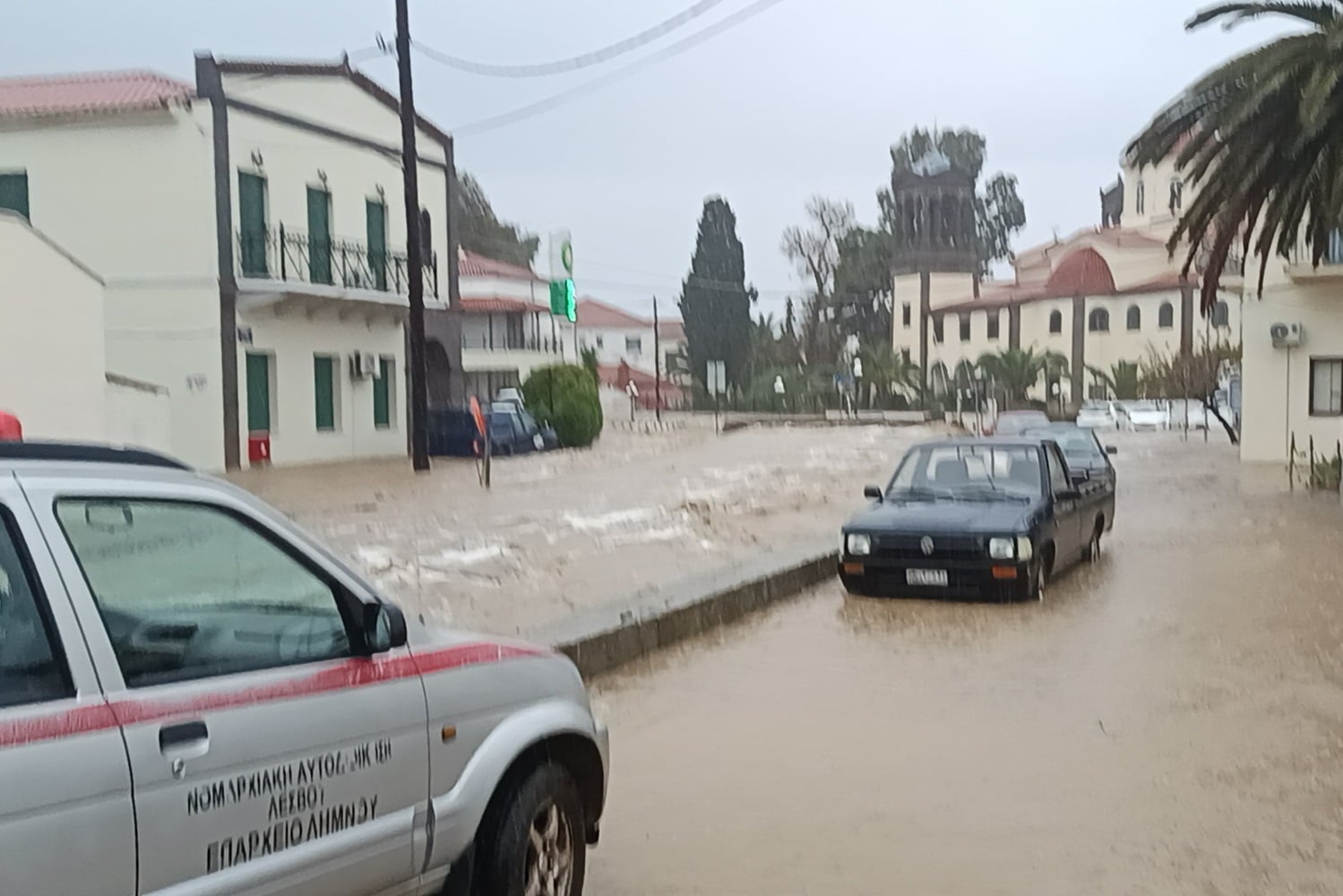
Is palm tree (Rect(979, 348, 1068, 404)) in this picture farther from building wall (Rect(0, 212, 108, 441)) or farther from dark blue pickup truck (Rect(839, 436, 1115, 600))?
dark blue pickup truck (Rect(839, 436, 1115, 600))

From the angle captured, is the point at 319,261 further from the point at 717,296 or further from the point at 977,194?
the point at 977,194

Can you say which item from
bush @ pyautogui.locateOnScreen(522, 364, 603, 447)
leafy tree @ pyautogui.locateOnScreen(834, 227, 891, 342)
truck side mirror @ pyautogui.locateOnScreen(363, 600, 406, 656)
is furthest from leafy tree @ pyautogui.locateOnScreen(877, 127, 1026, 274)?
truck side mirror @ pyautogui.locateOnScreen(363, 600, 406, 656)

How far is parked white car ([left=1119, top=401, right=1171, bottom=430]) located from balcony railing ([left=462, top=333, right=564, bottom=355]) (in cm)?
2384

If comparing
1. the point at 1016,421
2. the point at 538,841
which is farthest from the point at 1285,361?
the point at 538,841

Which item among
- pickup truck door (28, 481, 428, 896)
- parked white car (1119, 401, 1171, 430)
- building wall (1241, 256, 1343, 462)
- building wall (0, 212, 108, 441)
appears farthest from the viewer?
parked white car (1119, 401, 1171, 430)

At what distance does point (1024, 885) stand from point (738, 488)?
2216cm

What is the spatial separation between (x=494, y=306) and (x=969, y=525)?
5012 cm

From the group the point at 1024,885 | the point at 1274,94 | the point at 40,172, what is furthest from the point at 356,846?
the point at 40,172

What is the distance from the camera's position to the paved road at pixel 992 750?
223 inches

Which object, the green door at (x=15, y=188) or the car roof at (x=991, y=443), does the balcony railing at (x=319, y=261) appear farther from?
the car roof at (x=991, y=443)

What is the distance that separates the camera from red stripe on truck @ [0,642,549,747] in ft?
9.87

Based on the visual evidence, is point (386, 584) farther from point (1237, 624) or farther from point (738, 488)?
point (738, 488)

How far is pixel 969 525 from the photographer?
12281 mm

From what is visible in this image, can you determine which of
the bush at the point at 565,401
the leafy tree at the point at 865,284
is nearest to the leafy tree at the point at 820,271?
the leafy tree at the point at 865,284
